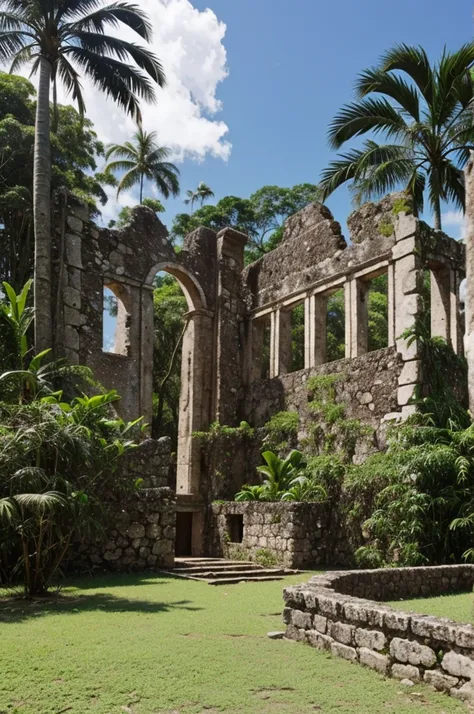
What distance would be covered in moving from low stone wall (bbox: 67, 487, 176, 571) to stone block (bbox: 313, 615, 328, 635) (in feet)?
15.7

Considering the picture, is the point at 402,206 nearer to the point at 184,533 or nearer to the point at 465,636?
the point at 184,533

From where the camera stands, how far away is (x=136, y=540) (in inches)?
403

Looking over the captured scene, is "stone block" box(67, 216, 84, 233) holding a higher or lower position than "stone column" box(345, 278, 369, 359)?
higher

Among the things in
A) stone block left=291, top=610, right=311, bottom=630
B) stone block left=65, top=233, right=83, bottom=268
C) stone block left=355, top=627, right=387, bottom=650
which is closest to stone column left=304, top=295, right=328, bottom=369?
stone block left=65, top=233, right=83, bottom=268

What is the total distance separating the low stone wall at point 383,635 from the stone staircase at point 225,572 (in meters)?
3.32

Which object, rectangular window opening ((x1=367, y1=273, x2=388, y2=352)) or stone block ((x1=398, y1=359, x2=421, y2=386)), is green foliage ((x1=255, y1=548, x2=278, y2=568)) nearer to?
stone block ((x1=398, y1=359, x2=421, y2=386))

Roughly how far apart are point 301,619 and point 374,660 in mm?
1029

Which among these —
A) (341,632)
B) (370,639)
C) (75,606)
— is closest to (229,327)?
(75,606)

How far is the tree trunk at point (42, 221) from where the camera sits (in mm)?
12328

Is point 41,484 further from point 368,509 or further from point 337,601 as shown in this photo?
point 368,509

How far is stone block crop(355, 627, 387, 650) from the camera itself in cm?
491

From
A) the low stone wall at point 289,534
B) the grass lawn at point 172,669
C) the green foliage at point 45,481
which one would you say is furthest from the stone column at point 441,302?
the grass lawn at point 172,669

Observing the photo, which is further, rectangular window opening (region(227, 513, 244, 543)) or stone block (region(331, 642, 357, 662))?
rectangular window opening (region(227, 513, 244, 543))

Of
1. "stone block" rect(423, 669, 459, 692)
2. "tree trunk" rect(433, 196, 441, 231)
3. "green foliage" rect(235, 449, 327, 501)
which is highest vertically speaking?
"tree trunk" rect(433, 196, 441, 231)
